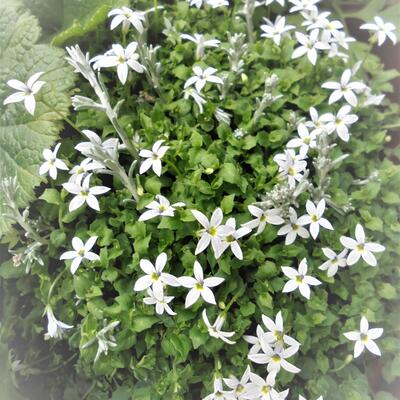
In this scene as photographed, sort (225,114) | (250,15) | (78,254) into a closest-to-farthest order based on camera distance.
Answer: (78,254), (225,114), (250,15)

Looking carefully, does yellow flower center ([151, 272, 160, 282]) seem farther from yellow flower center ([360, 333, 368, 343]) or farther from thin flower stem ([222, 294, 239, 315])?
yellow flower center ([360, 333, 368, 343])

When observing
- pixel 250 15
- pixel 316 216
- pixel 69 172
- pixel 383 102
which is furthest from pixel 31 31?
pixel 383 102

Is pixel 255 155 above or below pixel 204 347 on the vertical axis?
above

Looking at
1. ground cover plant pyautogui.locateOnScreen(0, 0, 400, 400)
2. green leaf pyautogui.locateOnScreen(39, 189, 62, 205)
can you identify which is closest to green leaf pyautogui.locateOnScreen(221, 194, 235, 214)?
ground cover plant pyautogui.locateOnScreen(0, 0, 400, 400)

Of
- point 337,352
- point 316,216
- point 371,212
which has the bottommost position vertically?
point 337,352

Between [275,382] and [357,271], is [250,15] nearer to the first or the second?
[357,271]

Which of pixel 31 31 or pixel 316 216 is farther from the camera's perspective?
pixel 31 31

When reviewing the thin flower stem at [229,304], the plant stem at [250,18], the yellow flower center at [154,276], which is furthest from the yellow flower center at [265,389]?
the plant stem at [250,18]

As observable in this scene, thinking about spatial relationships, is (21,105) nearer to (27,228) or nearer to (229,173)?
(27,228)
